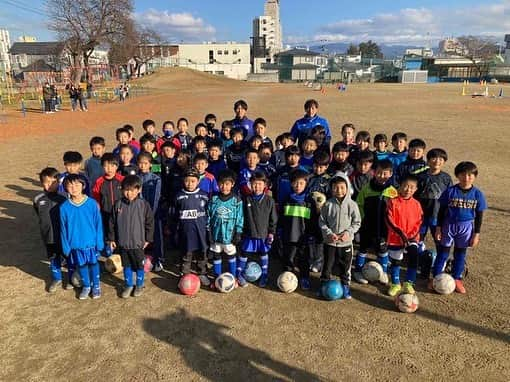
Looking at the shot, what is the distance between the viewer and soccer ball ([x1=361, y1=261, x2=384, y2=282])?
5625 millimetres

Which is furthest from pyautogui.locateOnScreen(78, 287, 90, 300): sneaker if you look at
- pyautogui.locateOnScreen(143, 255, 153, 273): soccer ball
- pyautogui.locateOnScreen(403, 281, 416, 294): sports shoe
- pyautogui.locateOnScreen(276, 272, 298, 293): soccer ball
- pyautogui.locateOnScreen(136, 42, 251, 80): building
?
pyautogui.locateOnScreen(136, 42, 251, 80): building

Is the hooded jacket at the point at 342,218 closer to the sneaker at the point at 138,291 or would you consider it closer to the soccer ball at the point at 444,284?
the soccer ball at the point at 444,284

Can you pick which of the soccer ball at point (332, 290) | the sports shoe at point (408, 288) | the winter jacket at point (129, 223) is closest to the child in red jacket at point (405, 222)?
the sports shoe at point (408, 288)

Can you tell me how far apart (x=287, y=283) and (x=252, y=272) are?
565mm

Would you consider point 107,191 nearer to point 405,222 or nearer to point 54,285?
point 54,285

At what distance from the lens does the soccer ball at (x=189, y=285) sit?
5.38m

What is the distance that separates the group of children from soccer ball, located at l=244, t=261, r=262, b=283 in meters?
0.07

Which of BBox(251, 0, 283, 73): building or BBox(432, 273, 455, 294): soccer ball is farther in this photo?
BBox(251, 0, 283, 73): building

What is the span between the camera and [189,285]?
538cm

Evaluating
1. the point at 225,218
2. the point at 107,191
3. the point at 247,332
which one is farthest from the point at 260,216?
the point at 107,191

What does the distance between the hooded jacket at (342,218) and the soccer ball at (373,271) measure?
81 cm

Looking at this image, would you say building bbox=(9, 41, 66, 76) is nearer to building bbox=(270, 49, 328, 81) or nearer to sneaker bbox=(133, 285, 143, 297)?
building bbox=(270, 49, 328, 81)

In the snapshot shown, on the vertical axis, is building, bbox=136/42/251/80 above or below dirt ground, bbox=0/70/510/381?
above

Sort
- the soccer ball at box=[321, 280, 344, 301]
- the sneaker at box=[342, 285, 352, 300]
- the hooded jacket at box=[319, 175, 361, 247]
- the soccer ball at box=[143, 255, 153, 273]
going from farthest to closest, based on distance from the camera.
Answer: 1. the soccer ball at box=[143, 255, 153, 273]
2. the sneaker at box=[342, 285, 352, 300]
3. the soccer ball at box=[321, 280, 344, 301]
4. the hooded jacket at box=[319, 175, 361, 247]
